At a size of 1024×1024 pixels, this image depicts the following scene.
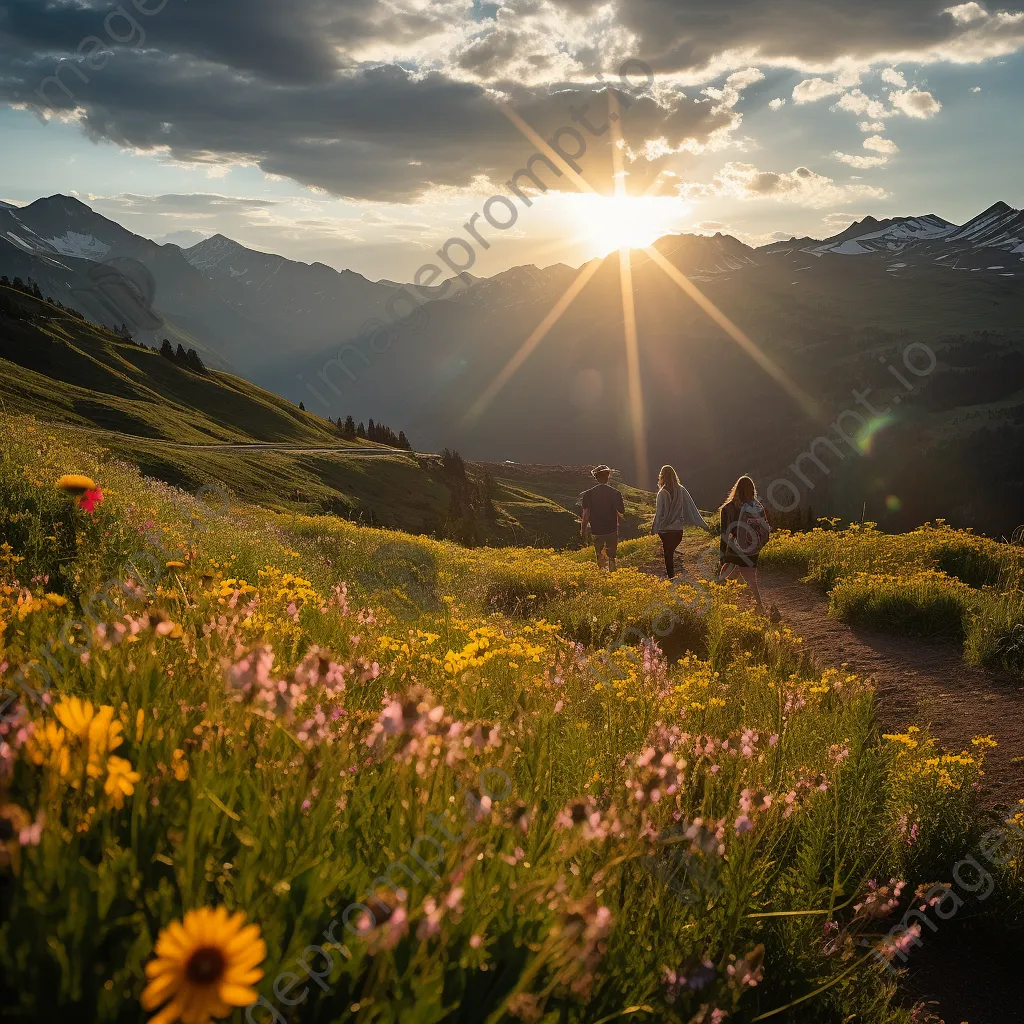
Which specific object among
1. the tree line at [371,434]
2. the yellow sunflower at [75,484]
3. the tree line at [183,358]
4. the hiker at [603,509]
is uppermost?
the tree line at [183,358]

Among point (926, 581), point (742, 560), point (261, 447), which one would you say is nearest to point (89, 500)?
point (742, 560)

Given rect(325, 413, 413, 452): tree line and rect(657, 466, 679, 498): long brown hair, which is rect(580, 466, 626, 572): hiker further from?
rect(325, 413, 413, 452): tree line

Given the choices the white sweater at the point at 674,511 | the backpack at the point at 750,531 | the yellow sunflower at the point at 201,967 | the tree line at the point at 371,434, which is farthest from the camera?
the tree line at the point at 371,434

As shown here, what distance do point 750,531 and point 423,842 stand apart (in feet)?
40.6

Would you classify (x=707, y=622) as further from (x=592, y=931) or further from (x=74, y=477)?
(x=592, y=931)

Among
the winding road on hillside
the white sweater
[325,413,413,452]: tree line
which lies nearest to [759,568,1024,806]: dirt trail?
the white sweater

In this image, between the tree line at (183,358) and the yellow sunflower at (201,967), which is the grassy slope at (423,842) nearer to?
the yellow sunflower at (201,967)

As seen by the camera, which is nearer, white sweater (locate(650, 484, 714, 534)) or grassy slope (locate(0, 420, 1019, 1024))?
grassy slope (locate(0, 420, 1019, 1024))

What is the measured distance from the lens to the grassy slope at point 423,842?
166 cm

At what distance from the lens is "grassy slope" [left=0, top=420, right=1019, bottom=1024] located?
1660 mm

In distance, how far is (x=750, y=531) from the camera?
44.7 feet

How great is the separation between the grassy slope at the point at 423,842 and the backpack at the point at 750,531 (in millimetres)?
8040

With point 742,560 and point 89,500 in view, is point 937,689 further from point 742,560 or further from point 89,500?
point 89,500

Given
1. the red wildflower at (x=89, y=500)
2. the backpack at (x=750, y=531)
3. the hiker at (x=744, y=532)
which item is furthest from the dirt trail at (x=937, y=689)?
the red wildflower at (x=89, y=500)
